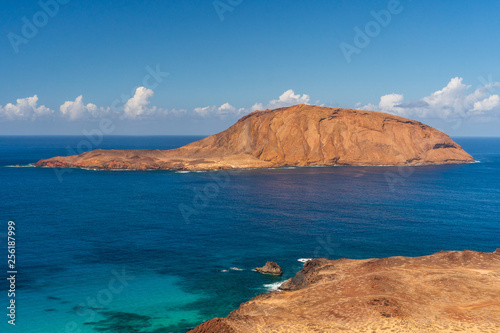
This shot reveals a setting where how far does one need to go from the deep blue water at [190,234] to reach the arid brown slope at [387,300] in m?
9.27

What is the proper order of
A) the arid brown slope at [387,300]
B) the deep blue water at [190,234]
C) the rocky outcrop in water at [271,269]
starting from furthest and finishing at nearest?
1. the rocky outcrop in water at [271,269]
2. the deep blue water at [190,234]
3. the arid brown slope at [387,300]

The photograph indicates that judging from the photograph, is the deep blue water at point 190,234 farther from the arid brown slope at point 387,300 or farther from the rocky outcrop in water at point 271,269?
the arid brown slope at point 387,300

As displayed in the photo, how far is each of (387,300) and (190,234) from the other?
1803 inches

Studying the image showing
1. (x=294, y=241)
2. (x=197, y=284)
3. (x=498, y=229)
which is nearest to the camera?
(x=197, y=284)

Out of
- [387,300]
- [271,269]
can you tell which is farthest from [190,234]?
[387,300]

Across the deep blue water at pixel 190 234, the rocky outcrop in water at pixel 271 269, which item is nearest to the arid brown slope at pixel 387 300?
the rocky outcrop in water at pixel 271 269

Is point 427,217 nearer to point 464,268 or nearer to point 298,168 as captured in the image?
point 464,268

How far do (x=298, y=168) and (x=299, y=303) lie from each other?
149 meters

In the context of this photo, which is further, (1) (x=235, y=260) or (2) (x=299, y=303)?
(1) (x=235, y=260)

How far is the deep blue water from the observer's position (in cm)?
4650

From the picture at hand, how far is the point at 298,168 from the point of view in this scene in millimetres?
186375

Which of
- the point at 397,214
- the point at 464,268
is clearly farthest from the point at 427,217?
the point at 464,268

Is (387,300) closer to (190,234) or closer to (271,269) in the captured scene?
(271,269)

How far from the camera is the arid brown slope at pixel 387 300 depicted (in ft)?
108
